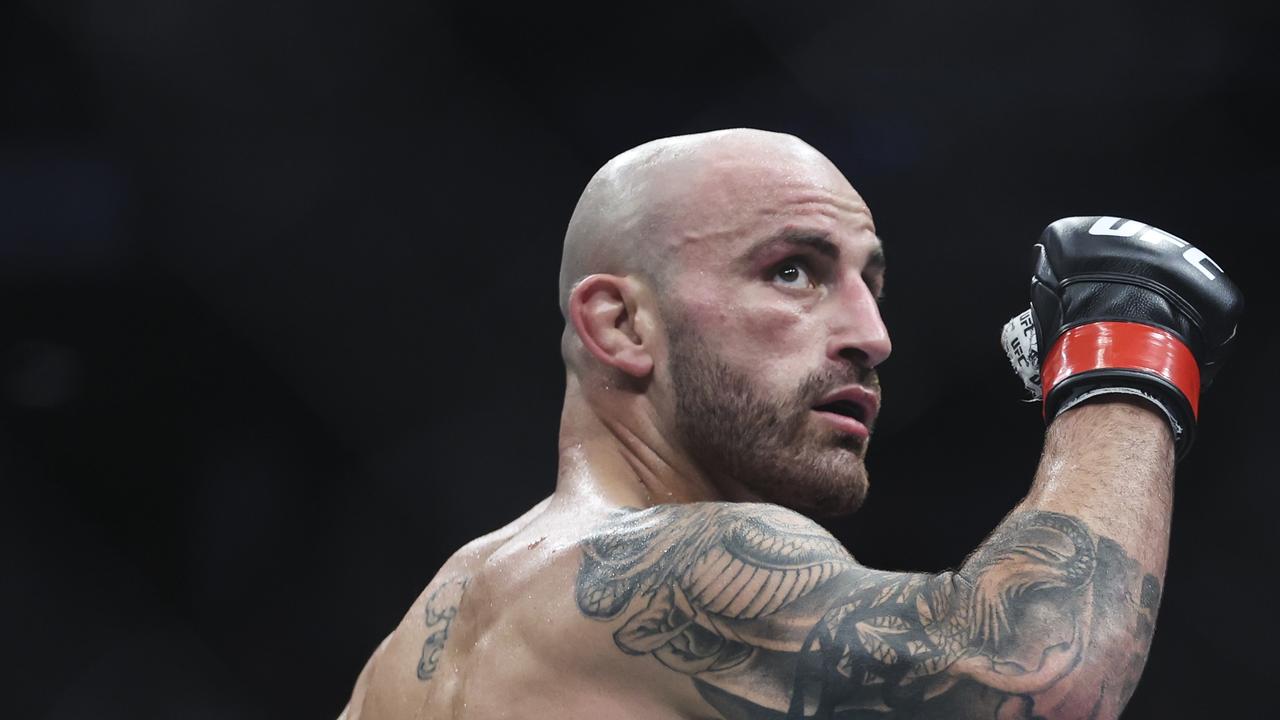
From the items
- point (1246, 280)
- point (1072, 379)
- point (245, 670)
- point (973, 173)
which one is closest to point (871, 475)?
point (973, 173)

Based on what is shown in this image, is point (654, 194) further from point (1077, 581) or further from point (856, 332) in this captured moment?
point (1077, 581)

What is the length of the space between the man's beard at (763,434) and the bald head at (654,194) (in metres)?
0.14

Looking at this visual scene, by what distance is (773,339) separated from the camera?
5.37ft

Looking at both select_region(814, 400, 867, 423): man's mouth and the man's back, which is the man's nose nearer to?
select_region(814, 400, 867, 423): man's mouth

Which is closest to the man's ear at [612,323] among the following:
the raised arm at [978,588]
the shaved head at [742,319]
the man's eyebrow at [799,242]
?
the shaved head at [742,319]

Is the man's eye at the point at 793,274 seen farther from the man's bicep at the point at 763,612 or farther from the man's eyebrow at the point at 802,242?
the man's bicep at the point at 763,612

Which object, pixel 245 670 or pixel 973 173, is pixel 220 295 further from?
pixel 973 173

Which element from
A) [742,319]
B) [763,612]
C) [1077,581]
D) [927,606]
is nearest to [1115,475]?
[1077,581]

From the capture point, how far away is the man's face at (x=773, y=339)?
1.64 metres

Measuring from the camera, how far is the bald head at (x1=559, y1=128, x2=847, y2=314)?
173 centimetres

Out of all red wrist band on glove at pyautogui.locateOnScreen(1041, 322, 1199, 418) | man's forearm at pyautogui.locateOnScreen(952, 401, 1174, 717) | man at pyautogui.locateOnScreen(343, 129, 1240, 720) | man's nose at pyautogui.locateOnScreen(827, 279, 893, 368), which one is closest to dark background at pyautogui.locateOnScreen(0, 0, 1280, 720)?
man at pyautogui.locateOnScreen(343, 129, 1240, 720)

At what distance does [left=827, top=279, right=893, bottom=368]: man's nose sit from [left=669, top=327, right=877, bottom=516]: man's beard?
0.02 meters

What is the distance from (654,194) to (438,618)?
63cm

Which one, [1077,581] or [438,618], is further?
[438,618]
